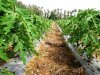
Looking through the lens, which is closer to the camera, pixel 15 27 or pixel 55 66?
pixel 15 27

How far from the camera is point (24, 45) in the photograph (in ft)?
9.06

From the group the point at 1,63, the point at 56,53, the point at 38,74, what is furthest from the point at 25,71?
the point at 56,53

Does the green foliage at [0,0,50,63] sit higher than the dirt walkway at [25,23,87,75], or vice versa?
the green foliage at [0,0,50,63]

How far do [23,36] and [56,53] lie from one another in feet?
14.0

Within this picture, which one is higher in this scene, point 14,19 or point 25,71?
point 14,19

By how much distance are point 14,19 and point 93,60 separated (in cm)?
353

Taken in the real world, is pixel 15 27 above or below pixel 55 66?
above

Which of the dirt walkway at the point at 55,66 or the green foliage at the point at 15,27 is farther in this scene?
the dirt walkway at the point at 55,66

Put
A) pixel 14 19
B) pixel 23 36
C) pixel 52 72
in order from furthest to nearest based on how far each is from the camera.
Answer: pixel 52 72 → pixel 23 36 → pixel 14 19

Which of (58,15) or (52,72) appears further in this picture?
(58,15)

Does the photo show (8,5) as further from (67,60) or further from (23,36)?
(67,60)

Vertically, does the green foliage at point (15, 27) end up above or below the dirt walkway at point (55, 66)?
above

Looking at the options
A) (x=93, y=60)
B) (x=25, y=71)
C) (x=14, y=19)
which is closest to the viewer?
(x=14, y=19)

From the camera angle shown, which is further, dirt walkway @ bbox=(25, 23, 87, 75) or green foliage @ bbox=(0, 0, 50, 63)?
dirt walkway @ bbox=(25, 23, 87, 75)
